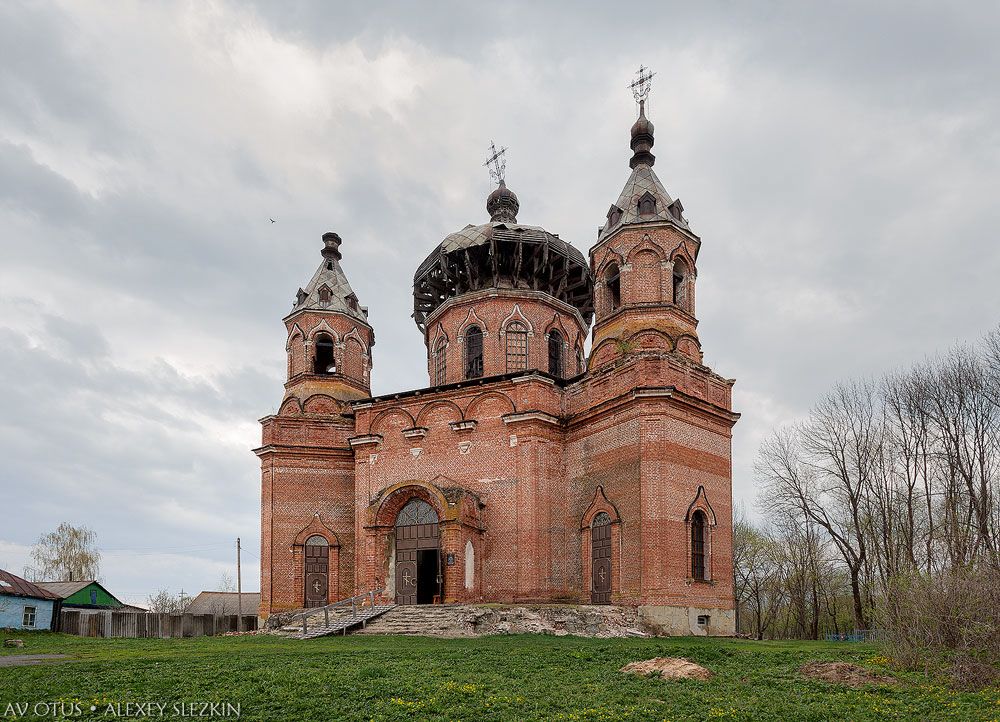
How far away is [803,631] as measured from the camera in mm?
36656

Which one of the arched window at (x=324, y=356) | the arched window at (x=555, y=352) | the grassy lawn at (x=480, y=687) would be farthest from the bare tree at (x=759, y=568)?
the grassy lawn at (x=480, y=687)

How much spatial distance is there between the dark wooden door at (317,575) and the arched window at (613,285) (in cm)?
1259

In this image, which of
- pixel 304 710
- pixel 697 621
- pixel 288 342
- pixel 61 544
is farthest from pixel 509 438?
pixel 61 544

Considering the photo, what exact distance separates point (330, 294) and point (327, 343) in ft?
6.16

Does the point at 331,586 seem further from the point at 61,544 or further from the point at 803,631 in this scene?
the point at 61,544

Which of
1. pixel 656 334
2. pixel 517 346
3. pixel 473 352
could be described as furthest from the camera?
pixel 473 352

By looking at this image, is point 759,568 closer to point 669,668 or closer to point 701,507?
point 701,507

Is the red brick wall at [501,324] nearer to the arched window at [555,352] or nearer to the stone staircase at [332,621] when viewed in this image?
the arched window at [555,352]

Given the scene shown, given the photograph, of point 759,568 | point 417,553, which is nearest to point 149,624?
point 417,553

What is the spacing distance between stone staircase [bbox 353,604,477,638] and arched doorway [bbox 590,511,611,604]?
143 inches

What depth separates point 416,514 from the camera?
24.8 metres

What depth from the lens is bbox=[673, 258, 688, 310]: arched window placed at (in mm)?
24906

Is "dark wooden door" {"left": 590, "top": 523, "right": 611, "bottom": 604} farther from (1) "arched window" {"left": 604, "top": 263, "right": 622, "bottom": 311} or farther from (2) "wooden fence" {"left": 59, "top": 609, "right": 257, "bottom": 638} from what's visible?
(2) "wooden fence" {"left": 59, "top": 609, "right": 257, "bottom": 638}

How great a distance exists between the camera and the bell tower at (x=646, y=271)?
24.0 meters
